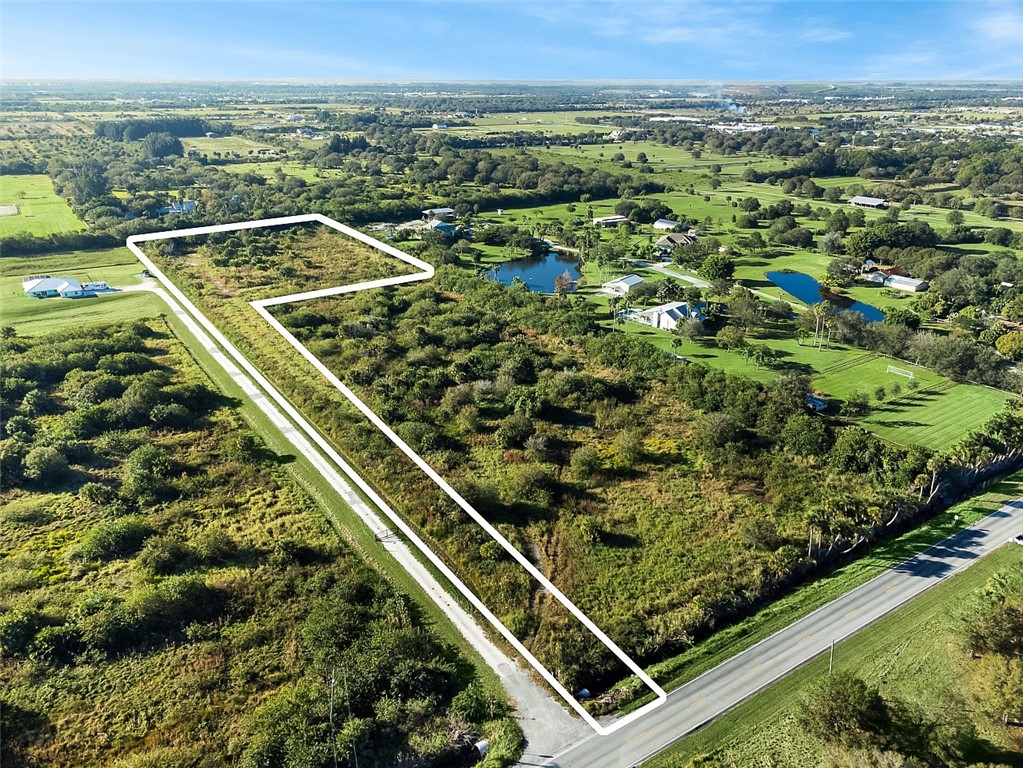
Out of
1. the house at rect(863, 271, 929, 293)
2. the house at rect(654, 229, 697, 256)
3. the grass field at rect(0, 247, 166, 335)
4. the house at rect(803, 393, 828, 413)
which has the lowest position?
the house at rect(803, 393, 828, 413)

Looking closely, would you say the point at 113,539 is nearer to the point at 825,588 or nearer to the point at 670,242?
the point at 825,588

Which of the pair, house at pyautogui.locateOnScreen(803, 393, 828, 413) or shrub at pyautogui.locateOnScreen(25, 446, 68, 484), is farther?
house at pyautogui.locateOnScreen(803, 393, 828, 413)

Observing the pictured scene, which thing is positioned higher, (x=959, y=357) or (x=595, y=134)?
(x=595, y=134)

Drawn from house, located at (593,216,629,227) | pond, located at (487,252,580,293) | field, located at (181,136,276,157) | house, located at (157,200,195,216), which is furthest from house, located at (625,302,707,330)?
field, located at (181,136,276,157)

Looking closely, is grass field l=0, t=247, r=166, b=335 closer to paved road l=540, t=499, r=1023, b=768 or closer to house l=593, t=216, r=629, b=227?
paved road l=540, t=499, r=1023, b=768

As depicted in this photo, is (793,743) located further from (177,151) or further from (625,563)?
(177,151)

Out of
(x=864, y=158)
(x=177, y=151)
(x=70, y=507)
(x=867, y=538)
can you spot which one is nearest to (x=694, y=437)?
(x=867, y=538)
